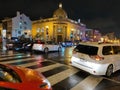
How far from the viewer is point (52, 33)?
8638 cm

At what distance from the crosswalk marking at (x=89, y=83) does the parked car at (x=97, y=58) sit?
0.29m

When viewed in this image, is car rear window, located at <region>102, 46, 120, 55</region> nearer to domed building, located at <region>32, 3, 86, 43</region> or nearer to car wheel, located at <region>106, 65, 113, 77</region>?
car wheel, located at <region>106, 65, 113, 77</region>

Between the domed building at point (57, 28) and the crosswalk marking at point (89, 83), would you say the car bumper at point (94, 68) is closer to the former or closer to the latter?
the crosswalk marking at point (89, 83)

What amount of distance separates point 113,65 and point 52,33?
251 ft

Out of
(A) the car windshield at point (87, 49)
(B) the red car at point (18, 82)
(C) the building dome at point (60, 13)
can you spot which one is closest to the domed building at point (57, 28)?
(C) the building dome at point (60, 13)

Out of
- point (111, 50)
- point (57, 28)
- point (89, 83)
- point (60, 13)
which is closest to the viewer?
point (89, 83)

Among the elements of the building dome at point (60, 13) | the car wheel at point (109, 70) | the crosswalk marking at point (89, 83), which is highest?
the building dome at point (60, 13)

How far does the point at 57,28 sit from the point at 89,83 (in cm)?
7847

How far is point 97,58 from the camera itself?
30.6 ft

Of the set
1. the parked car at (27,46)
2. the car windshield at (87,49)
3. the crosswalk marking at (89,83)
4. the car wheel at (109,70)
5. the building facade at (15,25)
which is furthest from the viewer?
the building facade at (15,25)

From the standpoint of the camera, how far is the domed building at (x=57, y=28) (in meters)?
86.2

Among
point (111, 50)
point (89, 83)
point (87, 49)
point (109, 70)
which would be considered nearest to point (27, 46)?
point (87, 49)

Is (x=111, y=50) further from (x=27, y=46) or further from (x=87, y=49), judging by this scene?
(x=27, y=46)

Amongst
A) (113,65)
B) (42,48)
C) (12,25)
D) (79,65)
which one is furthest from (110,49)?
(12,25)
